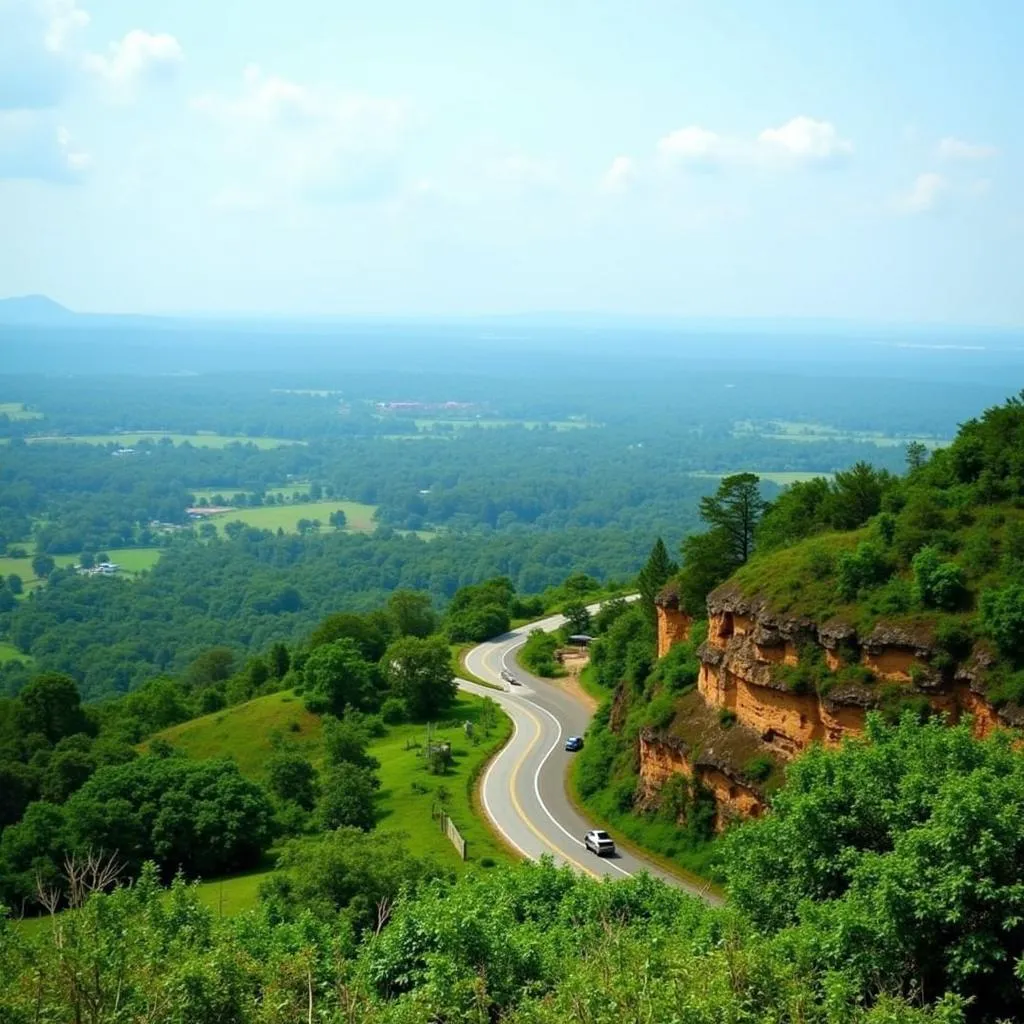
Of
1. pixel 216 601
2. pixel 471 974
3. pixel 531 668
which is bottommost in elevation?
pixel 216 601

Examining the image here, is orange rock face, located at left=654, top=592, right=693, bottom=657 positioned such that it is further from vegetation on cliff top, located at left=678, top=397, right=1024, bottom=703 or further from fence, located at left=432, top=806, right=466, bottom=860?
fence, located at left=432, top=806, right=466, bottom=860

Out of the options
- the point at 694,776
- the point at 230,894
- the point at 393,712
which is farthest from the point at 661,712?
the point at 393,712

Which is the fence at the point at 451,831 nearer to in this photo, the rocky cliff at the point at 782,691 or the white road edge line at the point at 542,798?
the white road edge line at the point at 542,798

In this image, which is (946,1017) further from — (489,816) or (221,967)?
(489,816)

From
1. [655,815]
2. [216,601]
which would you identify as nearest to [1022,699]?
[655,815]

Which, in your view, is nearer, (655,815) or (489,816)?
(655,815)

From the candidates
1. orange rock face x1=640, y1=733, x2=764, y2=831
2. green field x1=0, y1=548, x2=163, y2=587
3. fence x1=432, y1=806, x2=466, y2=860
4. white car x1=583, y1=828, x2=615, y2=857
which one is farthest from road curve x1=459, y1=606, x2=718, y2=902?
green field x1=0, y1=548, x2=163, y2=587

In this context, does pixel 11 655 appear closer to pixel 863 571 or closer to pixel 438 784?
pixel 438 784
